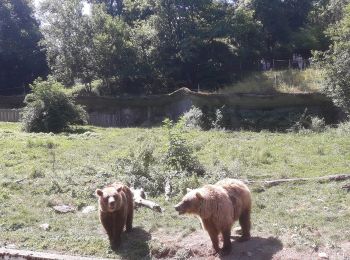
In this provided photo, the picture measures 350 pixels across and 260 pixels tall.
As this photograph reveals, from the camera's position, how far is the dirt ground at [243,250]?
24.2ft

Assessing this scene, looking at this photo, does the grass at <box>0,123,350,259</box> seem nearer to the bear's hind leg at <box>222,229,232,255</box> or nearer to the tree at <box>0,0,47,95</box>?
the bear's hind leg at <box>222,229,232,255</box>

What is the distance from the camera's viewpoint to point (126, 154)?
58.2ft

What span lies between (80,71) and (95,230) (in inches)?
1236

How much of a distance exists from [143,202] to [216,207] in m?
3.48

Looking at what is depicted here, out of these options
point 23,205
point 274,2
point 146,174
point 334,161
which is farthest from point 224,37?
point 23,205

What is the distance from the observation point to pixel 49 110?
27.6 meters

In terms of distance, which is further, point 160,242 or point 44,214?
point 44,214

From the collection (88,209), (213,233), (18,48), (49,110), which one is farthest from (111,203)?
(18,48)

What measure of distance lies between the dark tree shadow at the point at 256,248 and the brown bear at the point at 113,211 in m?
1.88

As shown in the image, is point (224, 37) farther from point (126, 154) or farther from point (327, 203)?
point (327, 203)

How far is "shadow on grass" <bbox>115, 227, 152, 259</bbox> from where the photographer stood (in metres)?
7.94

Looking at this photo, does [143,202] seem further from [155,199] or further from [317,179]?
[317,179]

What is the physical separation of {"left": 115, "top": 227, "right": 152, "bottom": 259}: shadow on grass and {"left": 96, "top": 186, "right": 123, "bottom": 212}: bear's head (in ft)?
2.40

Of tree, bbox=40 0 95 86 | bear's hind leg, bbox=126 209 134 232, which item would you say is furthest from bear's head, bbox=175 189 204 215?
tree, bbox=40 0 95 86
